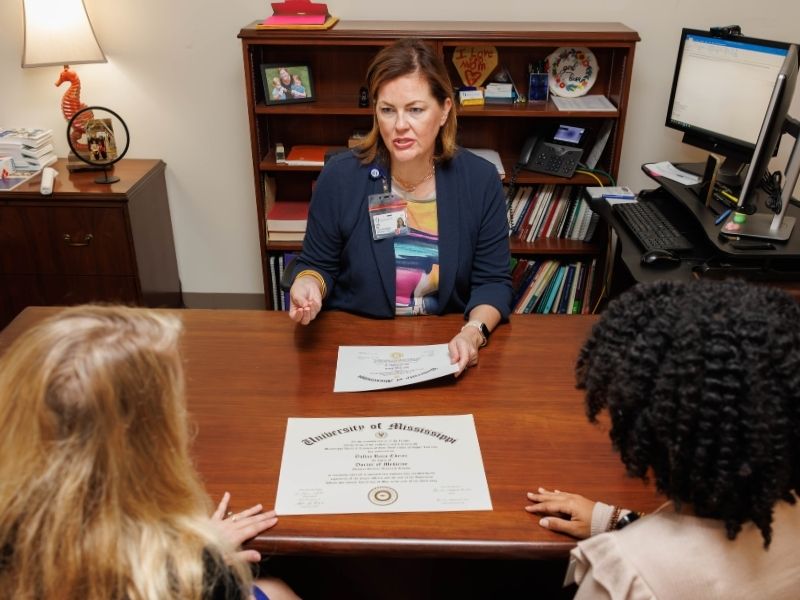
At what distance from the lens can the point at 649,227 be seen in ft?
7.64

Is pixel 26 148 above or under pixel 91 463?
under

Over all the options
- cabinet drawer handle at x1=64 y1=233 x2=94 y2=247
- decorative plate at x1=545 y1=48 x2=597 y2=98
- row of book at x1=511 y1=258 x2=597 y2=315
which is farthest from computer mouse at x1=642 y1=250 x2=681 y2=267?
cabinet drawer handle at x1=64 y1=233 x2=94 y2=247

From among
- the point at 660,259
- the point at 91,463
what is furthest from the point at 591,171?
the point at 91,463

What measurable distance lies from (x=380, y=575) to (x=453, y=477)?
466 mm

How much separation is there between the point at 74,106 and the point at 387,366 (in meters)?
2.12

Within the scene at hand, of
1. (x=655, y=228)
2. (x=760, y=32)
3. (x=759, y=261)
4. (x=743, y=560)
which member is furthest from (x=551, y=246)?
(x=743, y=560)

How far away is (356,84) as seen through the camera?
300 cm

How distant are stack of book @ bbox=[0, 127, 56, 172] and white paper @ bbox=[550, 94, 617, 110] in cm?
208

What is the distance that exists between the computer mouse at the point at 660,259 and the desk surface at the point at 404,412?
49 cm

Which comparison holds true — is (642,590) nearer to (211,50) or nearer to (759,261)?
(759,261)

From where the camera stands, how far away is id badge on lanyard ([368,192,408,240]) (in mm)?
1908

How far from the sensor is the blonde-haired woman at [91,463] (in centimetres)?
77

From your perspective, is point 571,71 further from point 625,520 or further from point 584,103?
point 625,520

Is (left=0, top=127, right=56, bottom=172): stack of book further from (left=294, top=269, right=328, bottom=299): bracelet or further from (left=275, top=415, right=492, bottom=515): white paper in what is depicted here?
(left=275, top=415, right=492, bottom=515): white paper
